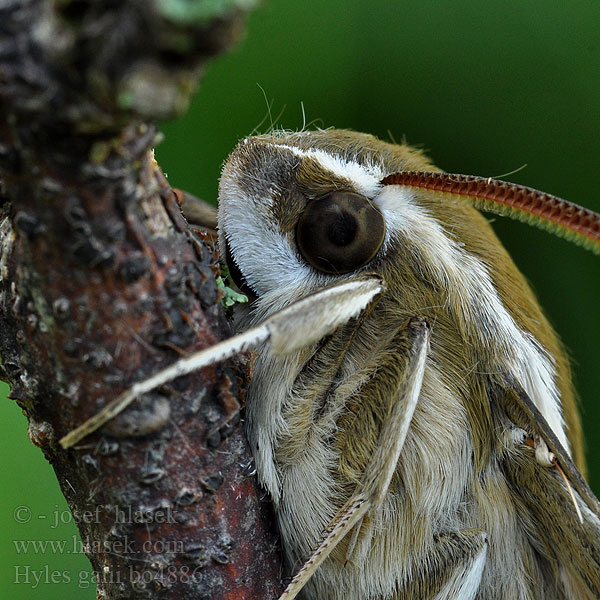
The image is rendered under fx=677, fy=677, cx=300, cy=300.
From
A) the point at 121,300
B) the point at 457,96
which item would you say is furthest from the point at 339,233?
the point at 457,96

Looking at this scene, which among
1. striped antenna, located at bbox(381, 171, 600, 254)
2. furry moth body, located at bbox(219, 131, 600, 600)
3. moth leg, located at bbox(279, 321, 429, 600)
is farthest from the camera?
furry moth body, located at bbox(219, 131, 600, 600)

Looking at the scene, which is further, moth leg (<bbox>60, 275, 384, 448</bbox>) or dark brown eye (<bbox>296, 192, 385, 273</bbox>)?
dark brown eye (<bbox>296, 192, 385, 273</bbox>)

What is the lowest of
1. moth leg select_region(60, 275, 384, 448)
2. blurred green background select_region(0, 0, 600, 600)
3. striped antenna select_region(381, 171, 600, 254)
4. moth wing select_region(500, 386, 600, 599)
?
moth wing select_region(500, 386, 600, 599)

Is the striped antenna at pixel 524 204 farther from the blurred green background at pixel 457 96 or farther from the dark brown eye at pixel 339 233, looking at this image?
the blurred green background at pixel 457 96

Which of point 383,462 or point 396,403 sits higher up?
point 396,403

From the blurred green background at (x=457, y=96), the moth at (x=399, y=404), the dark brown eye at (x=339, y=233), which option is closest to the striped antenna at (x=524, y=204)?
the moth at (x=399, y=404)

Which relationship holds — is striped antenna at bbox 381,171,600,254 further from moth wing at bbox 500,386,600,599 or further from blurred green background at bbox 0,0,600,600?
blurred green background at bbox 0,0,600,600

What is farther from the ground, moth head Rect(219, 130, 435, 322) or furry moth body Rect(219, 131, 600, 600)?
moth head Rect(219, 130, 435, 322)

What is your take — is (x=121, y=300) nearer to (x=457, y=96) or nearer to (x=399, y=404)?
(x=399, y=404)

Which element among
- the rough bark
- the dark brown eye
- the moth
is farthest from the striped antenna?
the rough bark

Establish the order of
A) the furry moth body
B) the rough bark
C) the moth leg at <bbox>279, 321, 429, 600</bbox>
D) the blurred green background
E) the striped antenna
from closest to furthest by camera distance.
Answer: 1. the rough bark
2. the striped antenna
3. the moth leg at <bbox>279, 321, 429, 600</bbox>
4. the furry moth body
5. the blurred green background
